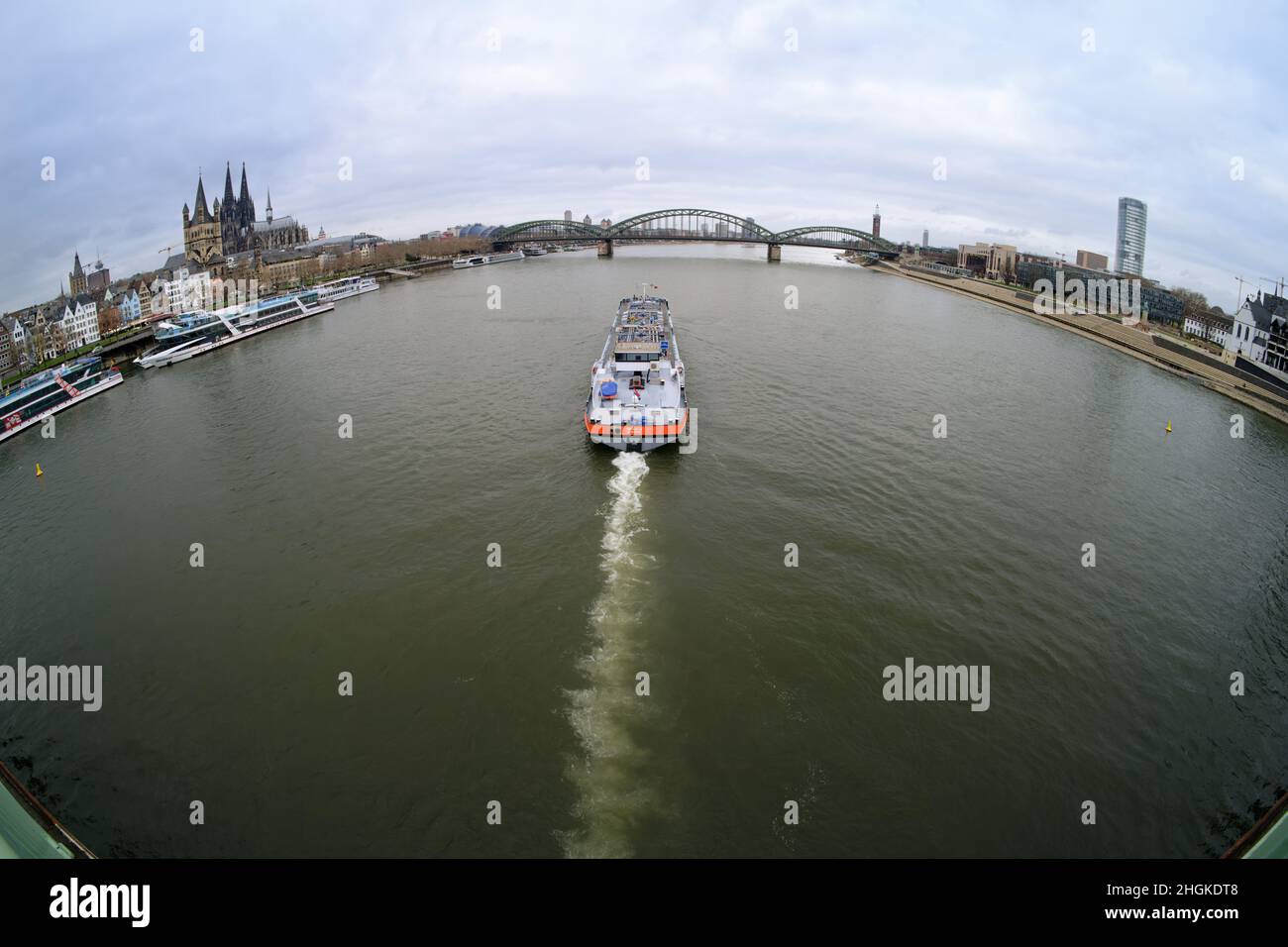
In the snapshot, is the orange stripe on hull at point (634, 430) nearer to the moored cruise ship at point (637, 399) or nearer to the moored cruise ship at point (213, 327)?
the moored cruise ship at point (637, 399)

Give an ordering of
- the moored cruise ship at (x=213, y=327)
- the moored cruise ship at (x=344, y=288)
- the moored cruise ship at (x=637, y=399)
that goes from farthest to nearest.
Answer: the moored cruise ship at (x=344, y=288) < the moored cruise ship at (x=213, y=327) < the moored cruise ship at (x=637, y=399)

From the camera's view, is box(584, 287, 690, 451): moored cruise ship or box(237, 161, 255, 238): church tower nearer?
box(584, 287, 690, 451): moored cruise ship

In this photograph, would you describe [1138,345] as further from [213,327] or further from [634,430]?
[213,327]

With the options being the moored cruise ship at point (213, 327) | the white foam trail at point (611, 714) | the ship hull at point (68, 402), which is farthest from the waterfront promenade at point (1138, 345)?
the moored cruise ship at point (213, 327)

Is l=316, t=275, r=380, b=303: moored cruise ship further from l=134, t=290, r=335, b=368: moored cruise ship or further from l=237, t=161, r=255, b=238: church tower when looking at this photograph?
l=237, t=161, r=255, b=238: church tower

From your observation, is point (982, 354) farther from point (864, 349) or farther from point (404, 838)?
point (404, 838)

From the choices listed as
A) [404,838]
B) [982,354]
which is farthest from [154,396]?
[982,354]

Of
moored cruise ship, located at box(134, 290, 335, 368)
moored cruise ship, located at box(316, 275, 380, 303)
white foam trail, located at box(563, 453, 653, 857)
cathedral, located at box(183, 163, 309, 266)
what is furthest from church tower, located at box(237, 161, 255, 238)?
white foam trail, located at box(563, 453, 653, 857)
